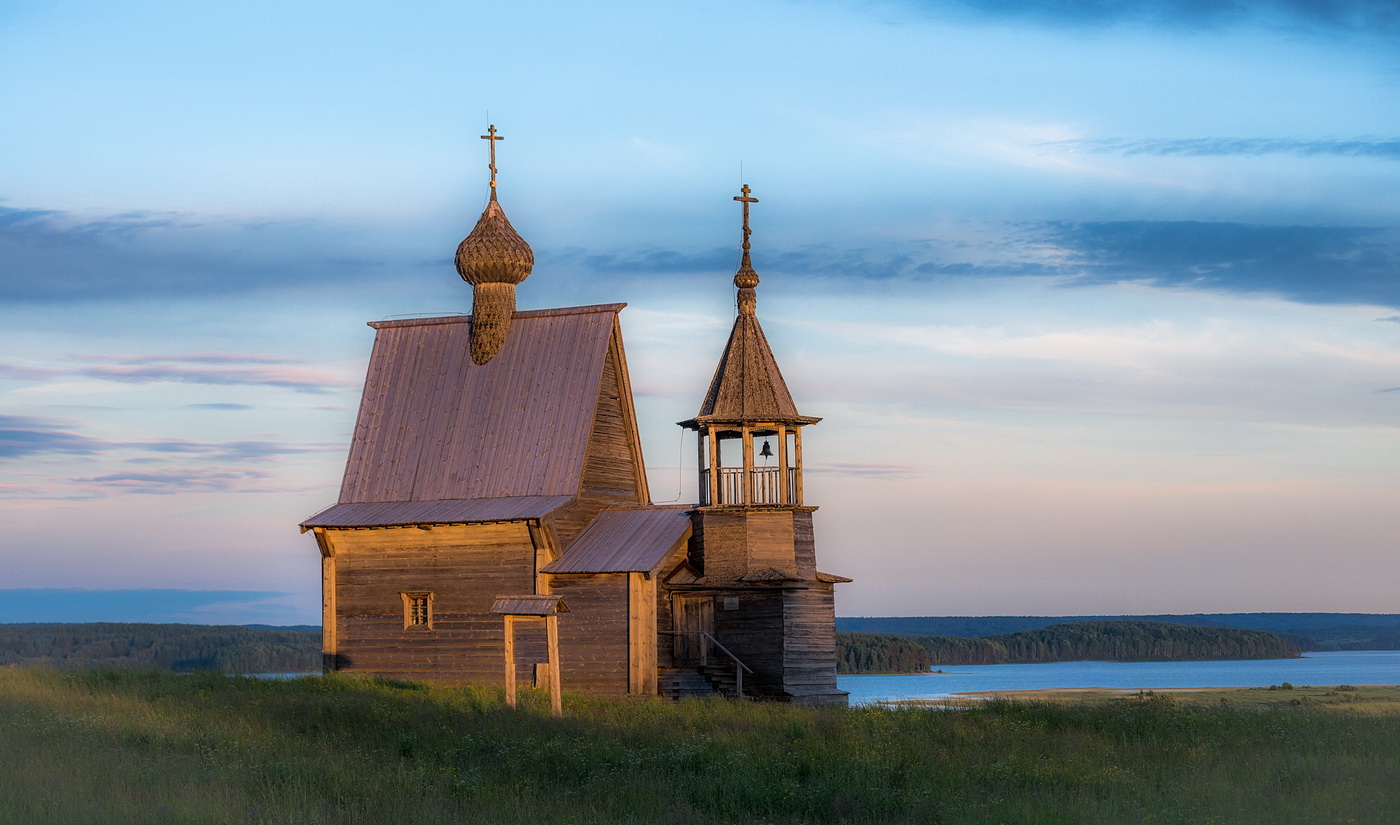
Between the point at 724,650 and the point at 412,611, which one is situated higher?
the point at 412,611

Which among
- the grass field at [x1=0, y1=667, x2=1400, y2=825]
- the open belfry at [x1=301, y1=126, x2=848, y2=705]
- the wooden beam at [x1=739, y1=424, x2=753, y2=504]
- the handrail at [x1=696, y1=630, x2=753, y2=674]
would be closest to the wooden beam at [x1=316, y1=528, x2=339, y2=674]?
the open belfry at [x1=301, y1=126, x2=848, y2=705]

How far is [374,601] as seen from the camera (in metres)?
35.0

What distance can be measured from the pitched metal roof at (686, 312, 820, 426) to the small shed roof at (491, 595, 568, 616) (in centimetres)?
644

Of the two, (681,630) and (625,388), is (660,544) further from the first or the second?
(625,388)

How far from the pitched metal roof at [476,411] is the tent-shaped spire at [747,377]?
3.26 metres

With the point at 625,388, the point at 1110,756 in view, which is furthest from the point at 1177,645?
the point at 1110,756

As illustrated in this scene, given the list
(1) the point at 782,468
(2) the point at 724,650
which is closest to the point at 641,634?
(2) the point at 724,650

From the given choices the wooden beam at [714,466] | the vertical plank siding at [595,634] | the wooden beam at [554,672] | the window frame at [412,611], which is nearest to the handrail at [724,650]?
the vertical plank siding at [595,634]

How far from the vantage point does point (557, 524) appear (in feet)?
109

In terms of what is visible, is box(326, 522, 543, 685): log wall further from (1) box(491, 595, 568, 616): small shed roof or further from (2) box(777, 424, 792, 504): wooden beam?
(2) box(777, 424, 792, 504): wooden beam

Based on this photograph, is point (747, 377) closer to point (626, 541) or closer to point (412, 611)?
point (626, 541)

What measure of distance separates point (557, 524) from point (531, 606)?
18.1ft

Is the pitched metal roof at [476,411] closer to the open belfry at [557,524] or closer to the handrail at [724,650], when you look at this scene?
the open belfry at [557,524]

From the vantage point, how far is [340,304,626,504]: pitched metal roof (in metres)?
34.8
